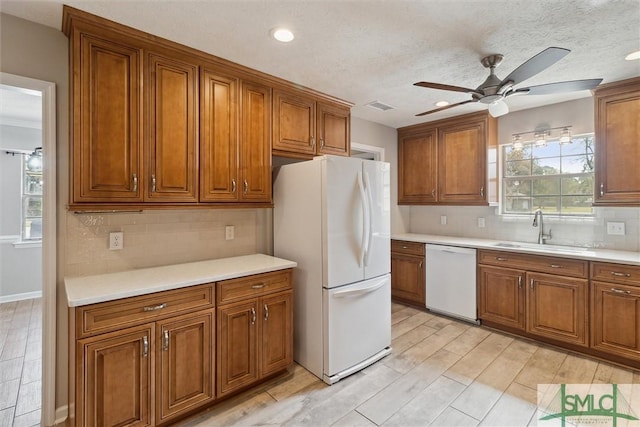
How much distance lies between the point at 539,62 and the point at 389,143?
2.70 metres

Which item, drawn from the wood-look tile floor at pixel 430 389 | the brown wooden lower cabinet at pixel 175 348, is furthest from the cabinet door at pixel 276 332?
the wood-look tile floor at pixel 430 389

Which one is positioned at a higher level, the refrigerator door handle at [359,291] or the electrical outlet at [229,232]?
the electrical outlet at [229,232]

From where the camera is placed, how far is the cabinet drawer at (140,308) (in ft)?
5.28

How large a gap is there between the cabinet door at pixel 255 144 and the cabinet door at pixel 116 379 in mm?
1246

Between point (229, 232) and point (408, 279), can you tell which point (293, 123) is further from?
point (408, 279)

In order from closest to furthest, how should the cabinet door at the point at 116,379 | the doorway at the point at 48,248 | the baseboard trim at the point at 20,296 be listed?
the cabinet door at the point at 116,379
the doorway at the point at 48,248
the baseboard trim at the point at 20,296

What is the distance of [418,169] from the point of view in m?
4.42

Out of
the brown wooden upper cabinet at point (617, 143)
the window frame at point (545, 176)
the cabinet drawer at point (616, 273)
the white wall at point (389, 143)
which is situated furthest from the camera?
the white wall at point (389, 143)

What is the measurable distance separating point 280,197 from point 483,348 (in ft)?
7.95

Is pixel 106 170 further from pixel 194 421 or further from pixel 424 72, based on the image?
pixel 424 72

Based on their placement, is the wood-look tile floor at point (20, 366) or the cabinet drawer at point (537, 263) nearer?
the wood-look tile floor at point (20, 366)

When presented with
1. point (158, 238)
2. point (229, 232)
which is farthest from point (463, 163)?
point (158, 238)

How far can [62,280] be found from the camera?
2010 millimetres

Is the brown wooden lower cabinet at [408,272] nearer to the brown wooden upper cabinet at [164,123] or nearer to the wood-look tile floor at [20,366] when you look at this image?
the brown wooden upper cabinet at [164,123]
